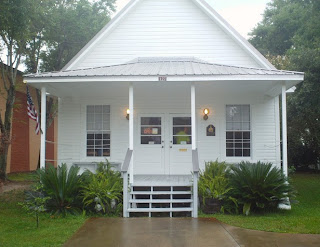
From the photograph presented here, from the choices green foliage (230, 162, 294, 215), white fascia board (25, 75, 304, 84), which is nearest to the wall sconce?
white fascia board (25, 75, 304, 84)

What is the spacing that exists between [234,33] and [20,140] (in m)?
14.5

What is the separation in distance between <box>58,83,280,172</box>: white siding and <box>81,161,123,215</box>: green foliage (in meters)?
3.00

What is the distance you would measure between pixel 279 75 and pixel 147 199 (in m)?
4.80

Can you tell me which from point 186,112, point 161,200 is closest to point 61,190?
point 161,200

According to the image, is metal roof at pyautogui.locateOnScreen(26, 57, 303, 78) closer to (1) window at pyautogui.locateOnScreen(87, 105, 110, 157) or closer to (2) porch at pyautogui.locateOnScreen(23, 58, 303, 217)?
(2) porch at pyautogui.locateOnScreen(23, 58, 303, 217)

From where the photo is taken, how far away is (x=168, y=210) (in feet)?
32.0

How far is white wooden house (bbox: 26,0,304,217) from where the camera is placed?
503 inches

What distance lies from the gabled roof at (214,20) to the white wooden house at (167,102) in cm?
4

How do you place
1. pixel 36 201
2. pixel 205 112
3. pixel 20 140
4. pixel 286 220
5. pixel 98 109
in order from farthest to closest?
Answer: pixel 20 140 < pixel 98 109 < pixel 205 112 < pixel 36 201 < pixel 286 220

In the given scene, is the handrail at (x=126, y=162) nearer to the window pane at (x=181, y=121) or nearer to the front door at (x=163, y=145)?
the front door at (x=163, y=145)

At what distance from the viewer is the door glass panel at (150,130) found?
1326 cm

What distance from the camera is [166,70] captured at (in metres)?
11.5

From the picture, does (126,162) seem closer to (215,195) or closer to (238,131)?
(215,195)

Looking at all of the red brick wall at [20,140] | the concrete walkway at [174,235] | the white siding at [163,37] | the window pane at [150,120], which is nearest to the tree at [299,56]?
the white siding at [163,37]
